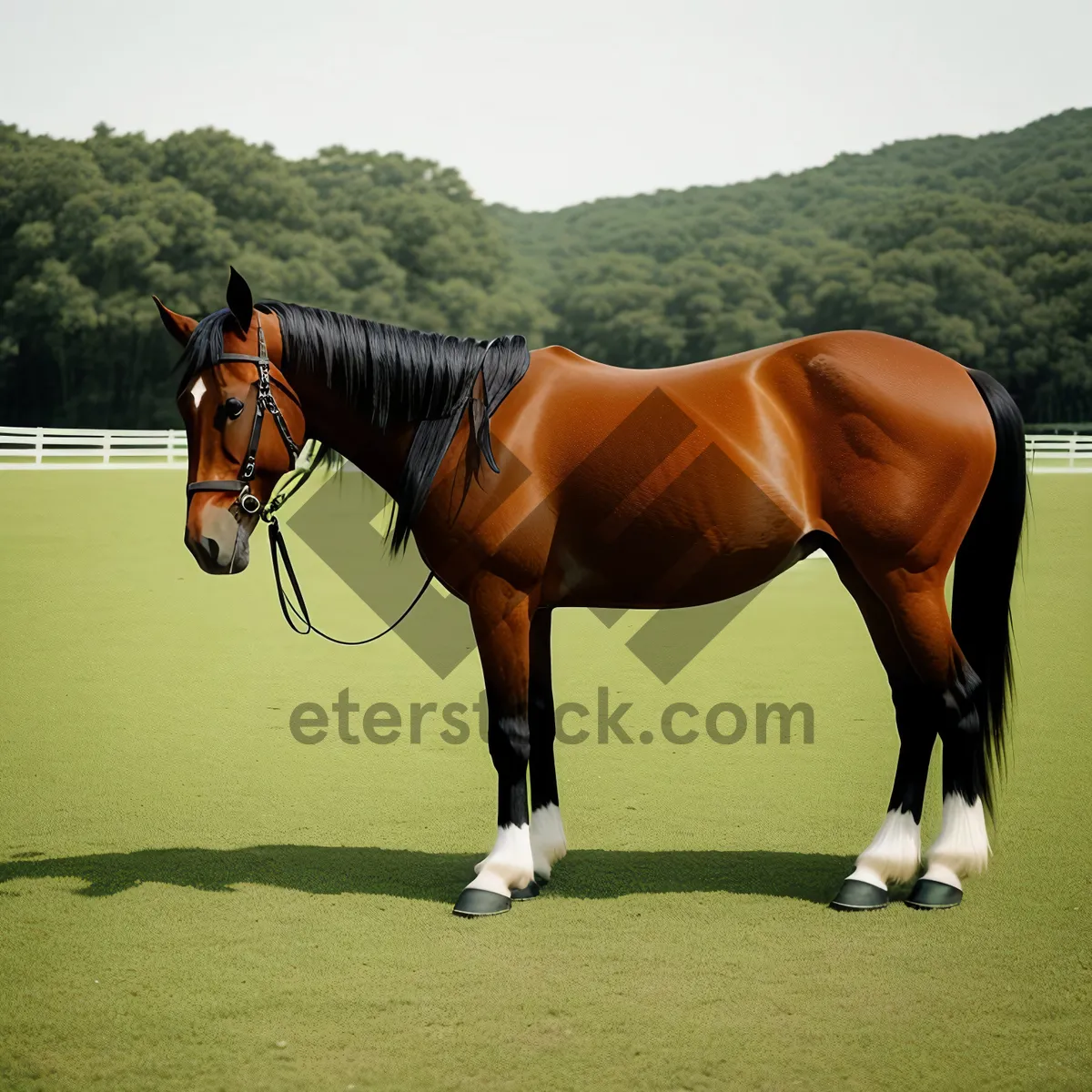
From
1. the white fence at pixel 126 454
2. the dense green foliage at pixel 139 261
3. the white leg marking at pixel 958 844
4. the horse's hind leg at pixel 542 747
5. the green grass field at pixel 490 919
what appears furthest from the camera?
the dense green foliage at pixel 139 261

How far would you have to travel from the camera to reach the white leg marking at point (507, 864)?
371cm

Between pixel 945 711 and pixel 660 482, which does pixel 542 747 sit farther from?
pixel 945 711

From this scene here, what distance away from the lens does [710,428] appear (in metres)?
3.86

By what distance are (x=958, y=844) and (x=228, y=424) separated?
2832mm

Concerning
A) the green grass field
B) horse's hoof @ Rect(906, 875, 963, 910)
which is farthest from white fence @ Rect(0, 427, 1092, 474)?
horse's hoof @ Rect(906, 875, 963, 910)

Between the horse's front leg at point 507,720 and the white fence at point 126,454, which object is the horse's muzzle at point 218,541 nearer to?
the horse's front leg at point 507,720

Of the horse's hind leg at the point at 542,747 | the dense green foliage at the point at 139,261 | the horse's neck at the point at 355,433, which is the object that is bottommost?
the horse's hind leg at the point at 542,747

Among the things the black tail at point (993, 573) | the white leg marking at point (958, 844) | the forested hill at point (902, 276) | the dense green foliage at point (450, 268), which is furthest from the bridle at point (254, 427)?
the forested hill at point (902, 276)

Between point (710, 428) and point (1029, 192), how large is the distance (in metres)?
68.0

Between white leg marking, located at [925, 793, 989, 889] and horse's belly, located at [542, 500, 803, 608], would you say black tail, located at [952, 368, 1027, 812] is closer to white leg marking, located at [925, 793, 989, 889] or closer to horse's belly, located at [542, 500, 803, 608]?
white leg marking, located at [925, 793, 989, 889]

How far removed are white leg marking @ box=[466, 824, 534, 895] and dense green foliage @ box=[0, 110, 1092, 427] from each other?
41561 millimetres

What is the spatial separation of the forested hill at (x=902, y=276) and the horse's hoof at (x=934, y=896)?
53.7 m

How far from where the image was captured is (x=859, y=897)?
370cm

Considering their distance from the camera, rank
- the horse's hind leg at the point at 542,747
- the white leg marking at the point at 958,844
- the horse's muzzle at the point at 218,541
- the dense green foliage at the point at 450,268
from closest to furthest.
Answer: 1. the horse's muzzle at the point at 218,541
2. the white leg marking at the point at 958,844
3. the horse's hind leg at the point at 542,747
4. the dense green foliage at the point at 450,268
